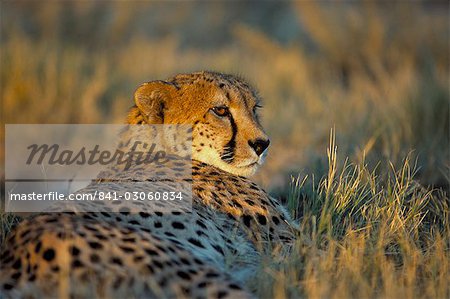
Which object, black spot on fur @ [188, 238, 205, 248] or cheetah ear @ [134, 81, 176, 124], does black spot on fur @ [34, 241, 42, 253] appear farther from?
cheetah ear @ [134, 81, 176, 124]

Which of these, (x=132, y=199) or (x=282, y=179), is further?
(x=282, y=179)

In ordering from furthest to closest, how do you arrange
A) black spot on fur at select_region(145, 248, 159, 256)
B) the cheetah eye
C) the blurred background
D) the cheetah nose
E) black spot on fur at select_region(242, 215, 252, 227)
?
the blurred background
the cheetah eye
the cheetah nose
black spot on fur at select_region(242, 215, 252, 227)
black spot on fur at select_region(145, 248, 159, 256)

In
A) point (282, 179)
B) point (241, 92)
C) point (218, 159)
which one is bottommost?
point (282, 179)

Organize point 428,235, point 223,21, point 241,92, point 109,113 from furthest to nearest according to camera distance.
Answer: point 223,21
point 109,113
point 241,92
point 428,235

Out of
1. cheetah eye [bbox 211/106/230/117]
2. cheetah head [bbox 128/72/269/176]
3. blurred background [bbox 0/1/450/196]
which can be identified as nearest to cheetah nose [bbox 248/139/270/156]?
cheetah head [bbox 128/72/269/176]

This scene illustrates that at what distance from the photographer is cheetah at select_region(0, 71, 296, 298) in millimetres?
2607

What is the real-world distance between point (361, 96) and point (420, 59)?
178 cm

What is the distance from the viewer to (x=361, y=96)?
7348mm

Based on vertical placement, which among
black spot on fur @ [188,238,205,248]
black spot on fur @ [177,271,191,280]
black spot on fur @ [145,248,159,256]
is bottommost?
black spot on fur @ [177,271,191,280]

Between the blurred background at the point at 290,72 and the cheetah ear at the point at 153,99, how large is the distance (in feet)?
3.66

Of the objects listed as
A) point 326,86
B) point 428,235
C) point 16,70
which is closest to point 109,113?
point 16,70

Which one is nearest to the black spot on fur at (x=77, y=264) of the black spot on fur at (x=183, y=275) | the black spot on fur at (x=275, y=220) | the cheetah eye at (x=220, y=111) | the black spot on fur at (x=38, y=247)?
the black spot on fur at (x=38, y=247)

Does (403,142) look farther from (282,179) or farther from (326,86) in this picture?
(326,86)

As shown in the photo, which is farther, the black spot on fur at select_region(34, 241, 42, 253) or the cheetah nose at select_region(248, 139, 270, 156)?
the cheetah nose at select_region(248, 139, 270, 156)
